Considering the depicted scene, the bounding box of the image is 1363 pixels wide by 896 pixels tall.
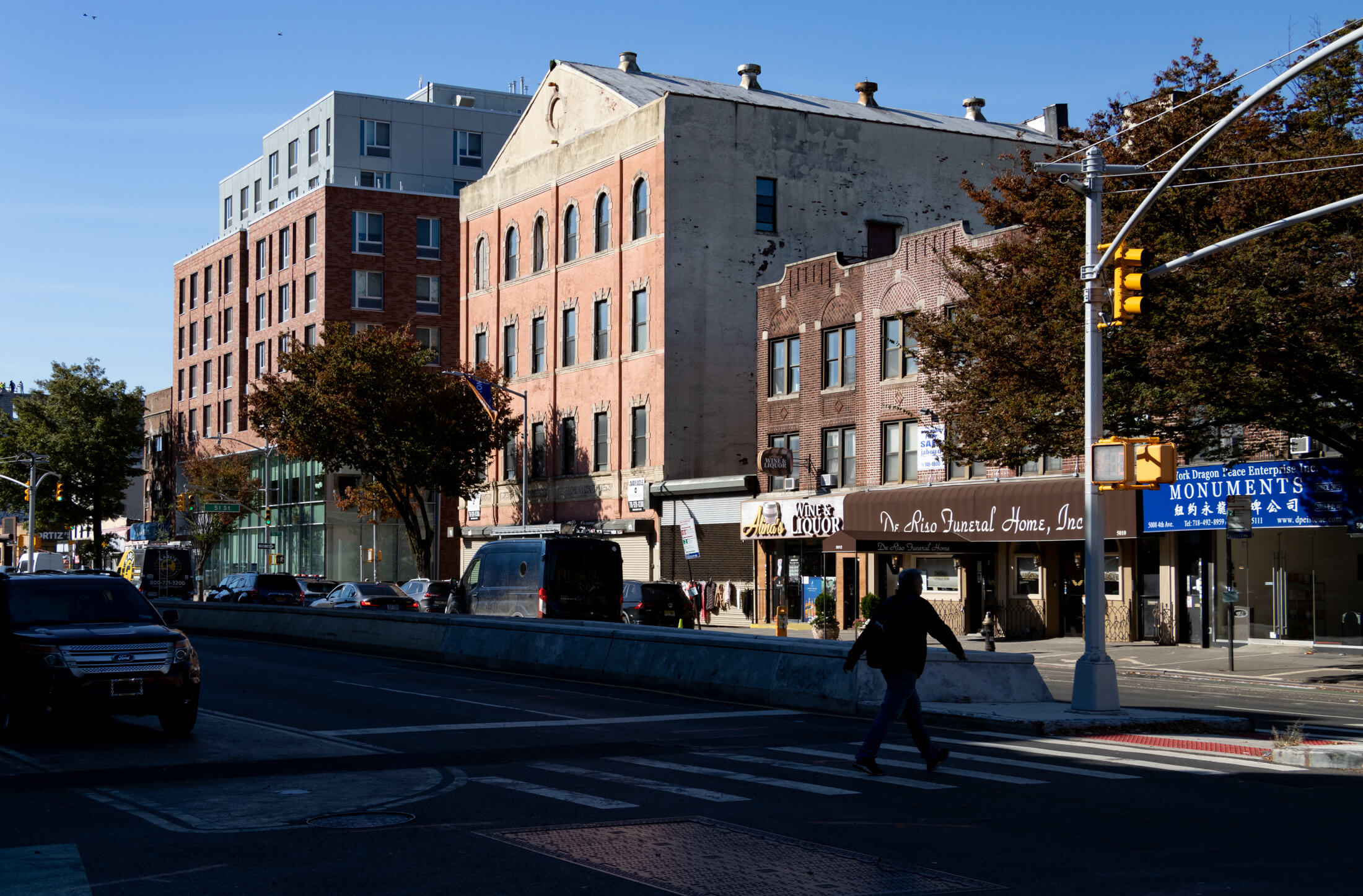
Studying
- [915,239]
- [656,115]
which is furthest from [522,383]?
[915,239]

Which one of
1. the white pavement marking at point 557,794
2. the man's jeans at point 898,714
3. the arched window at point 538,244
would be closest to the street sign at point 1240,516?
the man's jeans at point 898,714

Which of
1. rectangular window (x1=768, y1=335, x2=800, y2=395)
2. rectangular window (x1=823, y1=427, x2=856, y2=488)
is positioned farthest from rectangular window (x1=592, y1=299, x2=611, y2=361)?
rectangular window (x1=823, y1=427, x2=856, y2=488)

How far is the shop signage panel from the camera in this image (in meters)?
43.2

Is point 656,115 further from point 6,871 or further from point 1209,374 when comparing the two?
point 6,871

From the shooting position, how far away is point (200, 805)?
1063 cm

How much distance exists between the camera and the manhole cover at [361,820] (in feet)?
32.1

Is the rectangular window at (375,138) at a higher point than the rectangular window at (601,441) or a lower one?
higher

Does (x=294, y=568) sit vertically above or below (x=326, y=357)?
below

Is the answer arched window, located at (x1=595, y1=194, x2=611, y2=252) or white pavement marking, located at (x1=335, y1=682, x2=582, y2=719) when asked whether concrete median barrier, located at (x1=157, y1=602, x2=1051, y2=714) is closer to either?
white pavement marking, located at (x1=335, y1=682, x2=582, y2=719)

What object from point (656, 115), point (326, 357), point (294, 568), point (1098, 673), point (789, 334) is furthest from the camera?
point (294, 568)

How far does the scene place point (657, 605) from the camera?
34.8 metres

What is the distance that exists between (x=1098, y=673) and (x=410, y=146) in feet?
257

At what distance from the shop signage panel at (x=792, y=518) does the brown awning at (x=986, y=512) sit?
98 centimetres

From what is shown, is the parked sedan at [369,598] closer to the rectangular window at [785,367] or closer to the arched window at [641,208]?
the rectangular window at [785,367]
